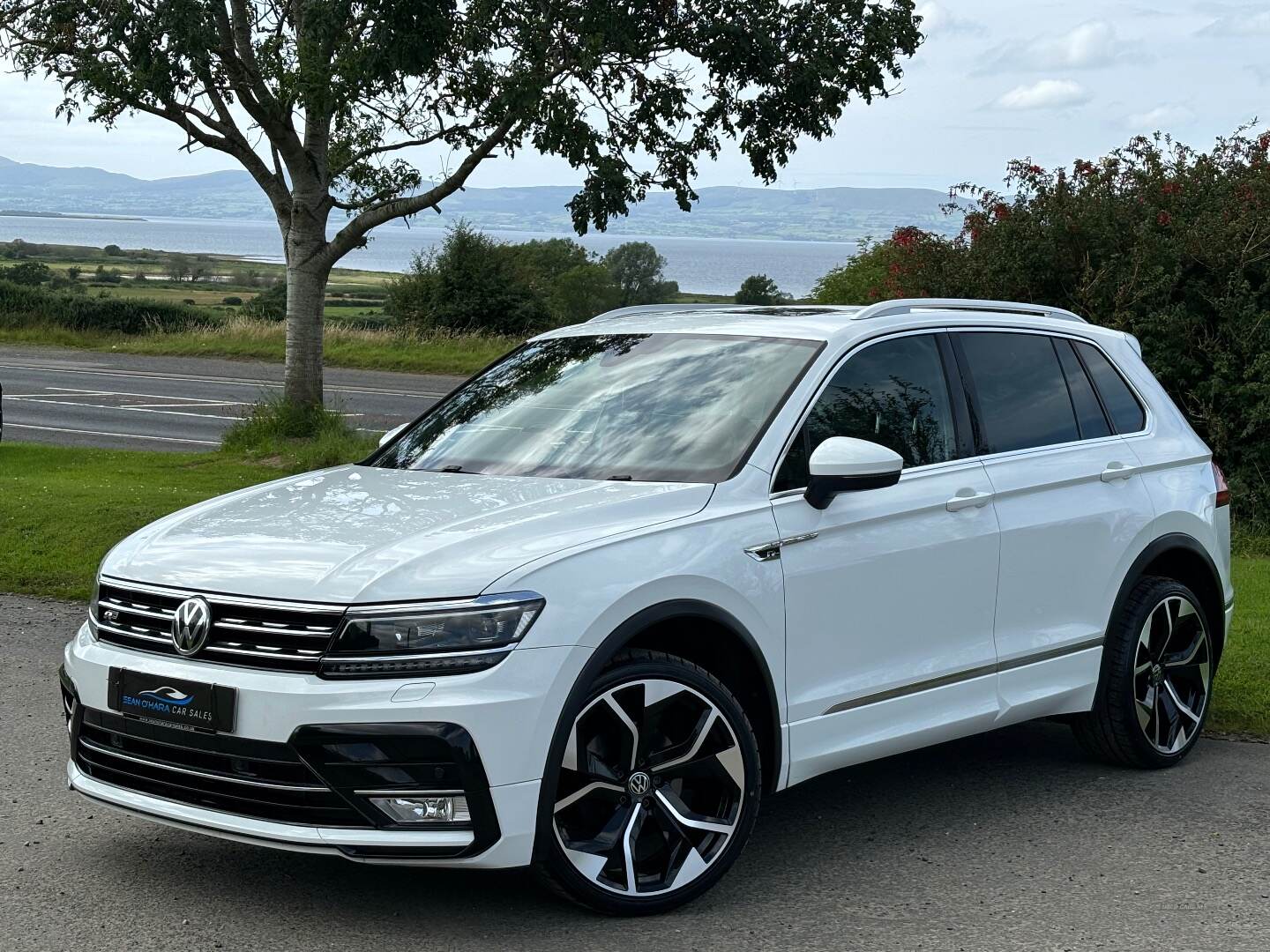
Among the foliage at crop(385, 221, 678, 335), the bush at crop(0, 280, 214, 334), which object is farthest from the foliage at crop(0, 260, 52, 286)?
the foliage at crop(385, 221, 678, 335)

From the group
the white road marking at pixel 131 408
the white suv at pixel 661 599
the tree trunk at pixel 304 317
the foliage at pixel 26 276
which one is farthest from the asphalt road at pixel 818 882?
the foliage at pixel 26 276

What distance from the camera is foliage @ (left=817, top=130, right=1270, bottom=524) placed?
13102mm

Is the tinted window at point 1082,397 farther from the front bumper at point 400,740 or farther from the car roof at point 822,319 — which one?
the front bumper at point 400,740

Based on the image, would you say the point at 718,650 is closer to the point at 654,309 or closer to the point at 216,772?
the point at 216,772

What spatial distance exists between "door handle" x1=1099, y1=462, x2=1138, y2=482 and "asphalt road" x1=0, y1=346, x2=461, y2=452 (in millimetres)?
13868

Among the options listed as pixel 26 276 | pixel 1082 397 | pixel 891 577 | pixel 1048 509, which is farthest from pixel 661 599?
pixel 26 276

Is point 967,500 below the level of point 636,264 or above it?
below

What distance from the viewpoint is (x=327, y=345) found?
36.3 meters

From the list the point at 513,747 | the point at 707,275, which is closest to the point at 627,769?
the point at 513,747

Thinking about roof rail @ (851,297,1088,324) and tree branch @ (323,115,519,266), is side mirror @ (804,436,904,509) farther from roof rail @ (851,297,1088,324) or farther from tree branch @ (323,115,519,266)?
tree branch @ (323,115,519,266)

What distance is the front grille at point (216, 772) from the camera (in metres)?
4.18

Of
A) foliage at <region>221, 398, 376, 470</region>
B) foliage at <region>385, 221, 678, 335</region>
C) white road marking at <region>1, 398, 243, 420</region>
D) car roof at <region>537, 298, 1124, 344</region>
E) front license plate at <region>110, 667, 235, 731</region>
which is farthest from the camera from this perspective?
foliage at <region>385, 221, 678, 335</region>

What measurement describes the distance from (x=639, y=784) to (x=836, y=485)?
1130mm

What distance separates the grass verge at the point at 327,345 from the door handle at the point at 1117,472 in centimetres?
2714
